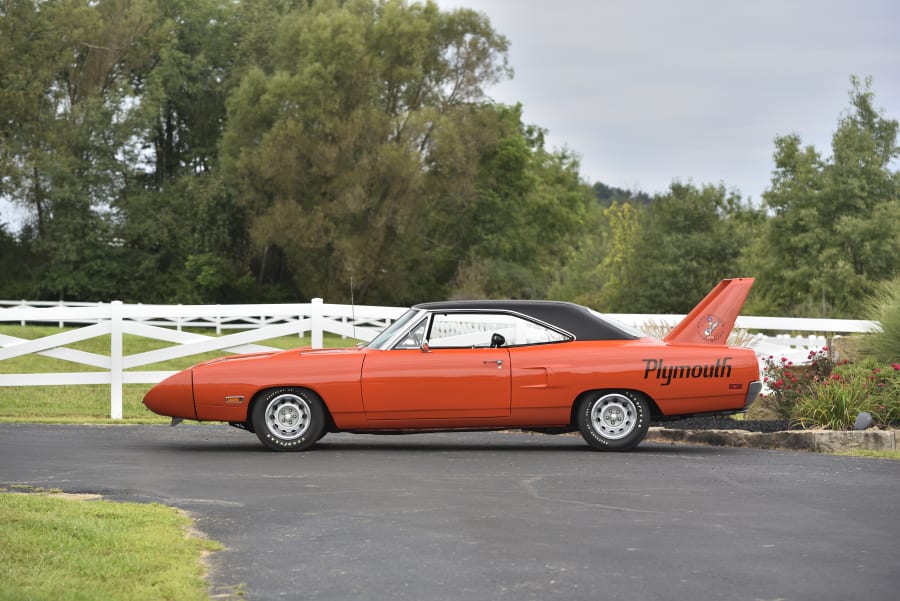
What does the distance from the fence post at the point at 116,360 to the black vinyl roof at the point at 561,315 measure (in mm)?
5437

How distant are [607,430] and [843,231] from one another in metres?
39.4

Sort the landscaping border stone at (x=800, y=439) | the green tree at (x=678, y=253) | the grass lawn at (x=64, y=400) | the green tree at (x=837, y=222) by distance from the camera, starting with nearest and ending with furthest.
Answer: the landscaping border stone at (x=800, y=439) < the grass lawn at (x=64, y=400) < the green tree at (x=837, y=222) < the green tree at (x=678, y=253)

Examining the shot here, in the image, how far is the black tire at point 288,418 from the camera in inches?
514

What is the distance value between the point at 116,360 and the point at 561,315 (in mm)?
6779

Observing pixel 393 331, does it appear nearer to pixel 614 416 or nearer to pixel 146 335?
pixel 614 416

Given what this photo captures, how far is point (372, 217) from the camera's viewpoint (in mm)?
54875

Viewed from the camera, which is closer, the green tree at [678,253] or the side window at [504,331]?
the side window at [504,331]

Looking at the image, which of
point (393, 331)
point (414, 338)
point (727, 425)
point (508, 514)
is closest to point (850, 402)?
point (727, 425)

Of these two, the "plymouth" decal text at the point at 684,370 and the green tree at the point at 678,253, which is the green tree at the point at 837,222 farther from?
the "plymouth" decal text at the point at 684,370

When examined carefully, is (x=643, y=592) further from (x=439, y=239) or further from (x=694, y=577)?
(x=439, y=239)

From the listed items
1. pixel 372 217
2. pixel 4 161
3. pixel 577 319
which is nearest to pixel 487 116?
pixel 372 217

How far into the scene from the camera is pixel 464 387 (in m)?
13.0

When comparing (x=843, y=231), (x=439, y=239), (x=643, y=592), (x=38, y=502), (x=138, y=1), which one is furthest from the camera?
(x=439, y=239)

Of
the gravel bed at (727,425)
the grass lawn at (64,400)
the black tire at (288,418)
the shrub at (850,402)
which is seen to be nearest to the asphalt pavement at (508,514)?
the black tire at (288,418)
